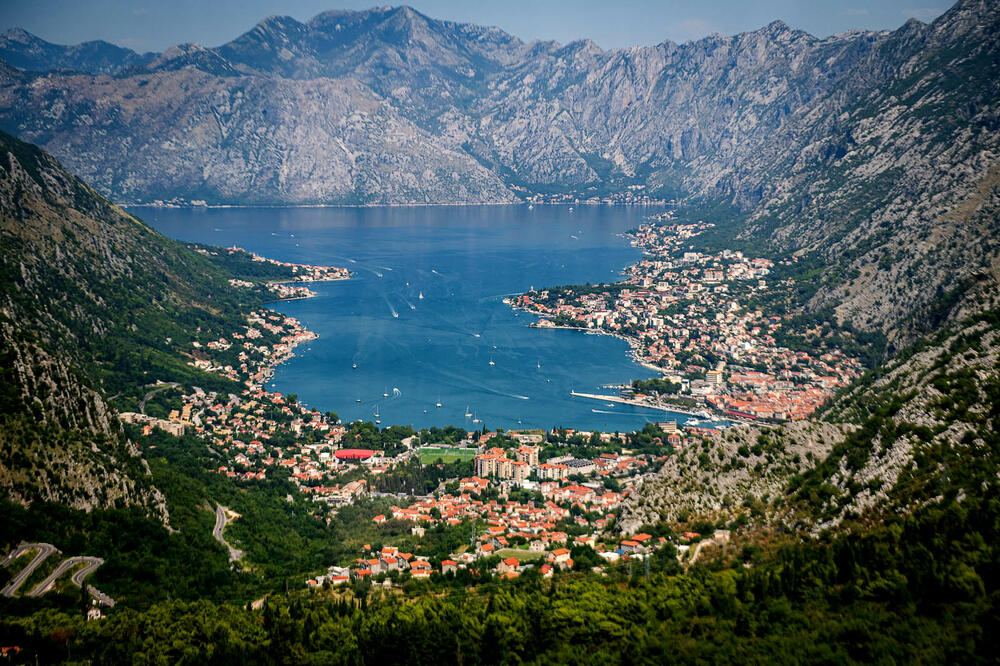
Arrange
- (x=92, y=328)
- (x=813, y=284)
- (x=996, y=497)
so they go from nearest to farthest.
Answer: (x=996, y=497) < (x=92, y=328) < (x=813, y=284)

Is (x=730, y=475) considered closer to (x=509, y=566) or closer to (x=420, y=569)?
(x=509, y=566)

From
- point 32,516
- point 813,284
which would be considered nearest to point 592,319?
point 813,284

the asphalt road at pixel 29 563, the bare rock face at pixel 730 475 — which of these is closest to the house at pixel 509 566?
the bare rock face at pixel 730 475

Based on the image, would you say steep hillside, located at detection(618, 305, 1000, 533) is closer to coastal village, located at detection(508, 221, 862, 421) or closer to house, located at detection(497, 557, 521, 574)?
house, located at detection(497, 557, 521, 574)

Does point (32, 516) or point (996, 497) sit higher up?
point (996, 497)

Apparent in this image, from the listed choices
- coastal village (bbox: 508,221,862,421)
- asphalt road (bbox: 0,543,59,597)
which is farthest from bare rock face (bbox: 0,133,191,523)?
coastal village (bbox: 508,221,862,421)

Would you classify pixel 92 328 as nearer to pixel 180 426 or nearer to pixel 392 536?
pixel 180 426
